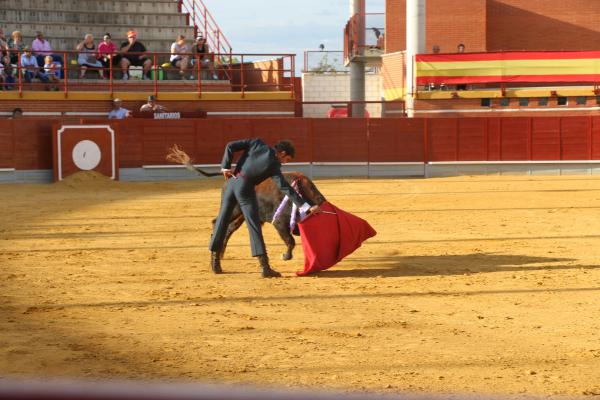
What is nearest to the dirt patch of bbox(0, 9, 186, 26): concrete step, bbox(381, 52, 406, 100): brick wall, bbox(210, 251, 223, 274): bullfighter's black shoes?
bbox(0, 9, 186, 26): concrete step

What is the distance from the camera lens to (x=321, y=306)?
6.95 meters

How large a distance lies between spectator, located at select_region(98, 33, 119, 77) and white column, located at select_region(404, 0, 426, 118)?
24.3 feet

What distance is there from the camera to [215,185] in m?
20.5

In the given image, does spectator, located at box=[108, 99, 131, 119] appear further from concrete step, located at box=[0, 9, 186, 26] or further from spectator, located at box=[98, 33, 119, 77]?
concrete step, located at box=[0, 9, 186, 26]

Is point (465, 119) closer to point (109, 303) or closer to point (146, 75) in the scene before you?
point (146, 75)

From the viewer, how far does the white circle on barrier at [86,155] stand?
21.1 metres

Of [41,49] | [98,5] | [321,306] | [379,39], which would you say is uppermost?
[98,5]

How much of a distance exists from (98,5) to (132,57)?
465cm

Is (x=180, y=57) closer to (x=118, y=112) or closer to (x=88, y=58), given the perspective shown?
(x=88, y=58)

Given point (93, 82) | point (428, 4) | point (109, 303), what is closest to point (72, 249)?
point (109, 303)

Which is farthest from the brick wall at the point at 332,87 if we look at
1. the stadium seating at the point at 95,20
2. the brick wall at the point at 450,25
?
the stadium seating at the point at 95,20

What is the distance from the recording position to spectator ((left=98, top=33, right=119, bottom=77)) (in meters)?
23.1

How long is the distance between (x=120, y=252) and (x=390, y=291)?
3.91 metres

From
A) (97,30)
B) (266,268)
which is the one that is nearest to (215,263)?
(266,268)
